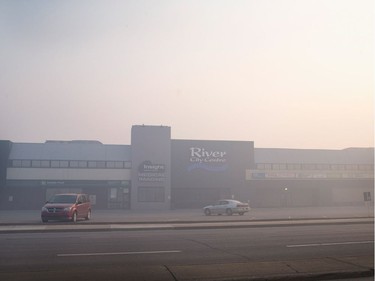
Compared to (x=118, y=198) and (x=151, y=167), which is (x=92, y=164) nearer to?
(x=118, y=198)

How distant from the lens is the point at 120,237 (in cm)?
1789

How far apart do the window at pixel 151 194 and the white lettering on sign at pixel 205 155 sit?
569 centimetres

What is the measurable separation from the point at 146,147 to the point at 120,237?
128ft

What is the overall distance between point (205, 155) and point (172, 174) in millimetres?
4868

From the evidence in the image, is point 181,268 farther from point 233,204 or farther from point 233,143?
point 233,143

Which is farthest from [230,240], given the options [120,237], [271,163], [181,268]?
[271,163]

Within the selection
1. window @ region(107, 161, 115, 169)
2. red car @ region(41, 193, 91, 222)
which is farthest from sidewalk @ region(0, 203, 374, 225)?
window @ region(107, 161, 115, 169)

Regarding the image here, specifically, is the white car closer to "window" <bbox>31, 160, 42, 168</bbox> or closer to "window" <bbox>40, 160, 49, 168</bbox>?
"window" <bbox>40, 160, 49, 168</bbox>

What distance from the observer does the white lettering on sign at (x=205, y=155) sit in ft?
190

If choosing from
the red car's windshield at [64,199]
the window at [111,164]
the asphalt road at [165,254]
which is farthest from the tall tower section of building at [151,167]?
the asphalt road at [165,254]

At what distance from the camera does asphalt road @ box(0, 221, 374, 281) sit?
32.1ft

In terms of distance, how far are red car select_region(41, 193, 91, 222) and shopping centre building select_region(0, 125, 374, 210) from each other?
26.0 m

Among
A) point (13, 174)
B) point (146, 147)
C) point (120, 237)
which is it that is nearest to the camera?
point (120, 237)

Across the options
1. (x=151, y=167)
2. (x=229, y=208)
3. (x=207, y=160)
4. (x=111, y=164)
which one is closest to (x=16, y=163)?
(x=111, y=164)
